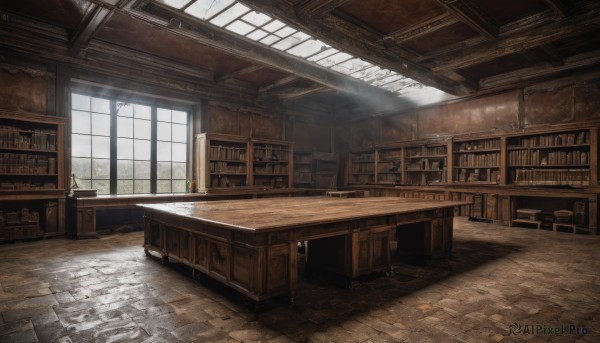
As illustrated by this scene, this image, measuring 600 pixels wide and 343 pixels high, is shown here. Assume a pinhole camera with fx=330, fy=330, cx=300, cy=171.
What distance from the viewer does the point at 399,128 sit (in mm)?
9633

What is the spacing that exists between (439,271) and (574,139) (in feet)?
16.4

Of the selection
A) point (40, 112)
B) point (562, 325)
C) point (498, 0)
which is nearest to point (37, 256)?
point (40, 112)

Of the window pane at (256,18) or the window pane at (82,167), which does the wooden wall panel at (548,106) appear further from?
the window pane at (82,167)

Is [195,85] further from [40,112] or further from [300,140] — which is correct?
[300,140]

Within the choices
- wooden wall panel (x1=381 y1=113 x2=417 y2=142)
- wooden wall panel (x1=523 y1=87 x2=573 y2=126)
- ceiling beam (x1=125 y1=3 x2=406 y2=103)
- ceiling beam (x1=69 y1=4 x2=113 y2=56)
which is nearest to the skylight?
ceiling beam (x1=125 y1=3 x2=406 y2=103)

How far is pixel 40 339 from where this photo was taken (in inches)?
84.4

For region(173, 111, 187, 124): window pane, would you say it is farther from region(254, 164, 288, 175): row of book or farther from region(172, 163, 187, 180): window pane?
region(254, 164, 288, 175): row of book

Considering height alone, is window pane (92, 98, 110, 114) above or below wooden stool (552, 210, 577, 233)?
above

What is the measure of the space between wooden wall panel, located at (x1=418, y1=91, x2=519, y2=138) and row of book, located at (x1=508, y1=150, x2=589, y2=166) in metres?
0.77

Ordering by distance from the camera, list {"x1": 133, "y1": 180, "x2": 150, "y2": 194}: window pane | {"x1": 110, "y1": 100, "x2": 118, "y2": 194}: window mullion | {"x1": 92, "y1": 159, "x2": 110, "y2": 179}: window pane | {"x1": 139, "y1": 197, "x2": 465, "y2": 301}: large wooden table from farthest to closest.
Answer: {"x1": 133, "y1": 180, "x2": 150, "y2": 194}: window pane → {"x1": 110, "y1": 100, "x2": 118, "y2": 194}: window mullion → {"x1": 92, "y1": 159, "x2": 110, "y2": 179}: window pane → {"x1": 139, "y1": 197, "x2": 465, "y2": 301}: large wooden table

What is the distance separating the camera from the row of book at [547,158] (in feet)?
20.8

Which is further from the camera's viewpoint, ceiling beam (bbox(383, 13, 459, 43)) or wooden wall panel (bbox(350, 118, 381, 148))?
wooden wall panel (bbox(350, 118, 381, 148))

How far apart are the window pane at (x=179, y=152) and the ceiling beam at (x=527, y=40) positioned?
228 inches

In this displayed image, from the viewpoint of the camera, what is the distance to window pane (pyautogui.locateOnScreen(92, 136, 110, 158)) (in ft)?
21.8
